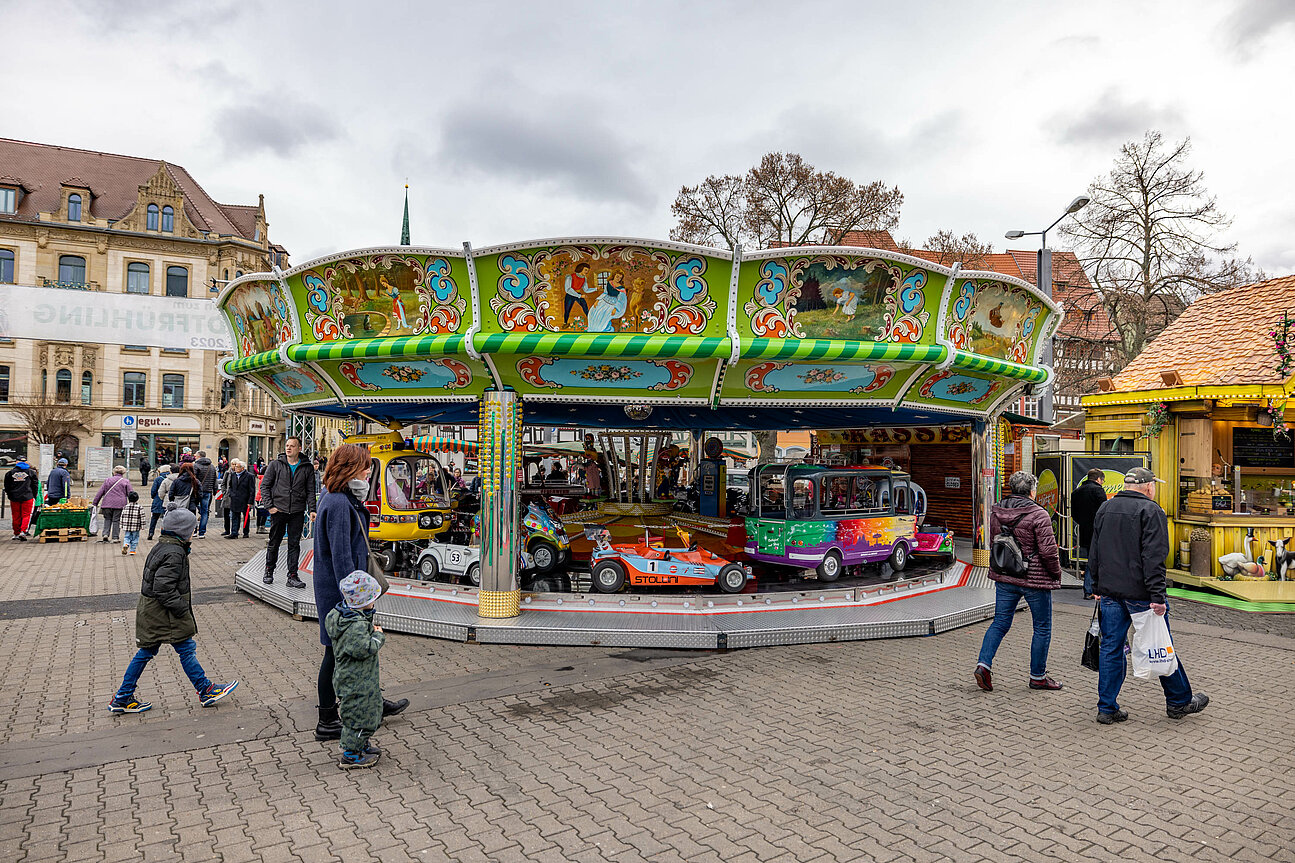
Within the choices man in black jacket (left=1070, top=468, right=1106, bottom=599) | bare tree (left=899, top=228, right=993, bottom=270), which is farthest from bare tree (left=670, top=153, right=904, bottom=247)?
man in black jacket (left=1070, top=468, right=1106, bottom=599)

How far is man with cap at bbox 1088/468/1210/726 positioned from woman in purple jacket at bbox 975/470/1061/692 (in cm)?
41

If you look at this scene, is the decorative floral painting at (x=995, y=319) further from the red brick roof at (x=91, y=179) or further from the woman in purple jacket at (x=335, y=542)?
the red brick roof at (x=91, y=179)

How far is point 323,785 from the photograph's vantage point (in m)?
4.35

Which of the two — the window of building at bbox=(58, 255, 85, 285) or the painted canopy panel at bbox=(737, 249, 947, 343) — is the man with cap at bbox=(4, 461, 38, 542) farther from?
the window of building at bbox=(58, 255, 85, 285)

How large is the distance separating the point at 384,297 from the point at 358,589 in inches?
156

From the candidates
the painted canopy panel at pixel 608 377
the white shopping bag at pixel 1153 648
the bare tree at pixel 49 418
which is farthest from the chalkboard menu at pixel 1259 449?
the bare tree at pixel 49 418

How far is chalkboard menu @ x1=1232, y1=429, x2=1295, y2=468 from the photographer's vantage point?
→ 12375 millimetres

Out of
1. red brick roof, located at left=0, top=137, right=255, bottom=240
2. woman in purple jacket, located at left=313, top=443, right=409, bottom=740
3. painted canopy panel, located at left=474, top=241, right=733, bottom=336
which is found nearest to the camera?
woman in purple jacket, located at left=313, top=443, right=409, bottom=740

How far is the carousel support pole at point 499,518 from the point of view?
7.95 m

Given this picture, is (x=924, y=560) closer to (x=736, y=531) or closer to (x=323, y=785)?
(x=736, y=531)

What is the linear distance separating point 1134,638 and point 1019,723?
1043 mm

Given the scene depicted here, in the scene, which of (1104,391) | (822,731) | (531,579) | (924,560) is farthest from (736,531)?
(1104,391)

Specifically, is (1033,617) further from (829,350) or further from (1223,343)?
(1223,343)

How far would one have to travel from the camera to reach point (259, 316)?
29.4 feet
